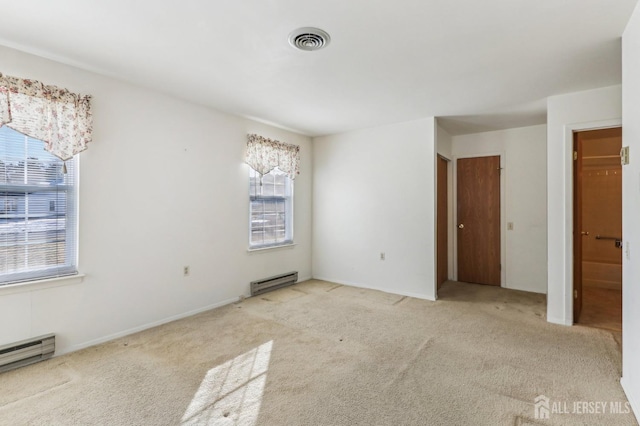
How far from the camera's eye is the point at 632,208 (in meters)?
1.94

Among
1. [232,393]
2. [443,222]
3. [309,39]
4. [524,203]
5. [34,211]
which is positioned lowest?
[232,393]

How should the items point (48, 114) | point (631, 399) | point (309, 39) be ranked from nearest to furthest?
point (631, 399) → point (309, 39) → point (48, 114)

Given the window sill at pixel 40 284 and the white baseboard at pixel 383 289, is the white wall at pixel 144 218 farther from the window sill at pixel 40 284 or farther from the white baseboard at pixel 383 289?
the white baseboard at pixel 383 289

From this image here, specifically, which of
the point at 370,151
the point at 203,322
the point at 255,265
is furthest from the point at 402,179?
the point at 203,322

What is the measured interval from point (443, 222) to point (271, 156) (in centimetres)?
287

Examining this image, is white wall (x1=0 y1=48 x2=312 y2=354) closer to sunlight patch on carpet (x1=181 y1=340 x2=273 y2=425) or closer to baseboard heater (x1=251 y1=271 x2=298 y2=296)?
baseboard heater (x1=251 y1=271 x2=298 y2=296)

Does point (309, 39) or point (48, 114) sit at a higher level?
point (309, 39)

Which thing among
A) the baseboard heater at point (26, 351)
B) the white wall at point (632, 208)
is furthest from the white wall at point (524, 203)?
the baseboard heater at point (26, 351)

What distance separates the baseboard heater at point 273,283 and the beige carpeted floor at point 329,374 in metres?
0.78

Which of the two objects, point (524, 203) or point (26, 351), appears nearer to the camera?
point (26, 351)

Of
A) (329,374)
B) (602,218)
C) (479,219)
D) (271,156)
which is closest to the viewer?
(329,374)

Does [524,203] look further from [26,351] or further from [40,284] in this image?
[26,351]

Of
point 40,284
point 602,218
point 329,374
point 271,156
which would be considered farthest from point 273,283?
point 602,218

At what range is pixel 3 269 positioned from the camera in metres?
2.38
